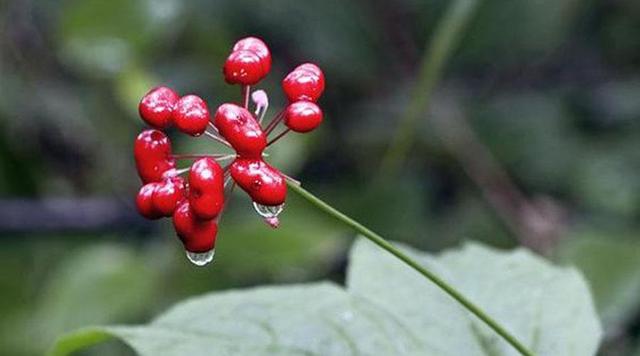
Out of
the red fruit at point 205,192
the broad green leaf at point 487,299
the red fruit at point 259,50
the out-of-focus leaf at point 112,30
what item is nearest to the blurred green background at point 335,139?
the out-of-focus leaf at point 112,30

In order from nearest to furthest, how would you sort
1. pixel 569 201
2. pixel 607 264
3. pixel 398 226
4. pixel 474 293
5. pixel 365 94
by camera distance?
1. pixel 474 293
2. pixel 607 264
3. pixel 398 226
4. pixel 569 201
5. pixel 365 94

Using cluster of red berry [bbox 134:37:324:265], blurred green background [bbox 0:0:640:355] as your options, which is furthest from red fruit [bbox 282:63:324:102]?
blurred green background [bbox 0:0:640:355]

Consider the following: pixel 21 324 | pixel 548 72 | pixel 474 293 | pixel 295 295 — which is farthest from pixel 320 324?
Result: pixel 548 72

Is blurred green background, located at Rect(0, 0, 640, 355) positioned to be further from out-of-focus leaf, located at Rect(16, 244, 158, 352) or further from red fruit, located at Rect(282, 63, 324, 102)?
red fruit, located at Rect(282, 63, 324, 102)

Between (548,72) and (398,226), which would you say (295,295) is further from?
(548,72)

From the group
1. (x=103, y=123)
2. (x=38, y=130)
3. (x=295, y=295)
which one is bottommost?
(x=38, y=130)

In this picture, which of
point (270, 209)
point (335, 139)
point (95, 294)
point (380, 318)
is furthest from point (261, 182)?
point (335, 139)
